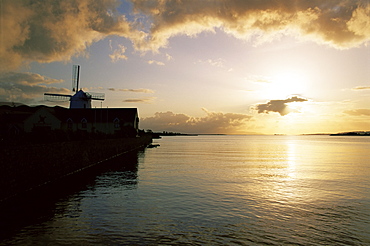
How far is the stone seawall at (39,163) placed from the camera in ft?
50.7

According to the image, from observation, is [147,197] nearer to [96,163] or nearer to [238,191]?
[238,191]

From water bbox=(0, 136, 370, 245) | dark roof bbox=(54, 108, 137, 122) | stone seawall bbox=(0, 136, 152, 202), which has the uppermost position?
dark roof bbox=(54, 108, 137, 122)

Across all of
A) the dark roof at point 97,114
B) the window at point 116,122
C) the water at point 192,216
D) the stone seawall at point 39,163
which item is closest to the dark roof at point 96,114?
the dark roof at point 97,114

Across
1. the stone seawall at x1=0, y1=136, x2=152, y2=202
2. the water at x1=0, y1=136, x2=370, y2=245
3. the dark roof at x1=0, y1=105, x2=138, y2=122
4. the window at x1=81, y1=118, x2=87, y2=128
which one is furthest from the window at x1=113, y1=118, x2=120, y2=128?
the water at x1=0, y1=136, x2=370, y2=245

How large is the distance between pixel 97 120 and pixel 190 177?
180ft

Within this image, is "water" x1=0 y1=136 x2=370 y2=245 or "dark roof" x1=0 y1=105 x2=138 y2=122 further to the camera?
"dark roof" x1=0 y1=105 x2=138 y2=122

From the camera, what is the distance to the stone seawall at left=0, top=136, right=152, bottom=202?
1544cm

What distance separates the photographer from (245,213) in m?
14.3

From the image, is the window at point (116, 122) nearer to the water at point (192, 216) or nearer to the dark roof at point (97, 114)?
the dark roof at point (97, 114)

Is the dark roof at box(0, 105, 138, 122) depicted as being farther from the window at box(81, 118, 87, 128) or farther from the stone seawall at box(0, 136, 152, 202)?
the stone seawall at box(0, 136, 152, 202)

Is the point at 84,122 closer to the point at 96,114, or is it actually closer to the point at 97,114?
the point at 96,114

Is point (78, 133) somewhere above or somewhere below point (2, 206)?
above

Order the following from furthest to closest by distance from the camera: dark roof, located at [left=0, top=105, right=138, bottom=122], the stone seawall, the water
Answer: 1. dark roof, located at [left=0, top=105, right=138, bottom=122]
2. the stone seawall
3. the water

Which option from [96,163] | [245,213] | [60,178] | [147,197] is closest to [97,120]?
[96,163]
